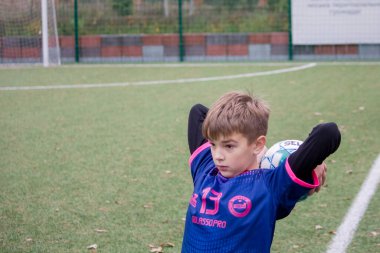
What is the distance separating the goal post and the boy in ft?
48.4

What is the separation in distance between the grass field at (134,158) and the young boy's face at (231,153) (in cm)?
174

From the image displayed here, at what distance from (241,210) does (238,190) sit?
0.29 ft

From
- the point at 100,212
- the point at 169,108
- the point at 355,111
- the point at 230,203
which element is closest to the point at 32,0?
the point at 169,108

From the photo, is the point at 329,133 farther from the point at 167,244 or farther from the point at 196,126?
the point at 167,244

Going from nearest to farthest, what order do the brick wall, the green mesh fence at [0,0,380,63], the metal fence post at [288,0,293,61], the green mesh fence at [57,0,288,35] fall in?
the green mesh fence at [0,0,380,63], the metal fence post at [288,0,293,61], the brick wall, the green mesh fence at [57,0,288,35]

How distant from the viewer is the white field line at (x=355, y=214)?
4863 mm

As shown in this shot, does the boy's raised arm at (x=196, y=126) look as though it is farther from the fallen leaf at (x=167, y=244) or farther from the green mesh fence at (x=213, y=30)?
the green mesh fence at (x=213, y=30)

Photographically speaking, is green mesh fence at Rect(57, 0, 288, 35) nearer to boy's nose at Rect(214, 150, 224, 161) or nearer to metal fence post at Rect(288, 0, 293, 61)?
metal fence post at Rect(288, 0, 293, 61)

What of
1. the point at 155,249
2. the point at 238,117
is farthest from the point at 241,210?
the point at 155,249

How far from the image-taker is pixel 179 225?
17.6 ft

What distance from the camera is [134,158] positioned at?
771 cm

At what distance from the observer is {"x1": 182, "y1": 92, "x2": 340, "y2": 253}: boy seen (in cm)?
309

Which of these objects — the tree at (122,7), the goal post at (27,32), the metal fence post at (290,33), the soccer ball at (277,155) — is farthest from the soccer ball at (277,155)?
the tree at (122,7)

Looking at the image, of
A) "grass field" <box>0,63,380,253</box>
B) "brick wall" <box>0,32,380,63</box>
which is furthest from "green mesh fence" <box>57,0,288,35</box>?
"grass field" <box>0,63,380,253</box>
